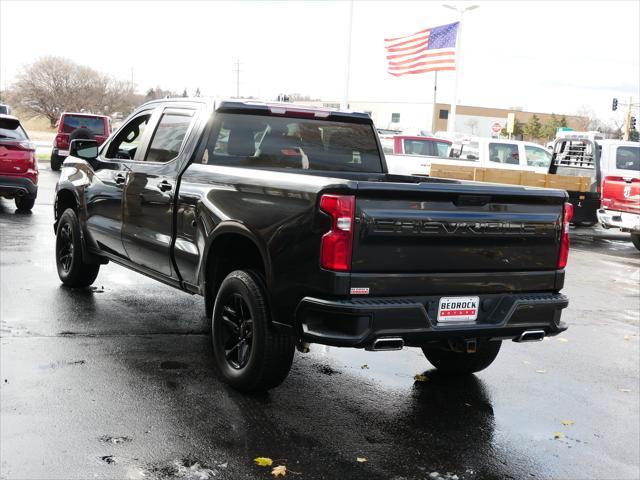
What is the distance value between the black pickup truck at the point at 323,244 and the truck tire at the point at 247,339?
1 cm

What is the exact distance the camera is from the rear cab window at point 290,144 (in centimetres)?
625

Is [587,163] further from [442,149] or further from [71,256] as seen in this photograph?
[71,256]

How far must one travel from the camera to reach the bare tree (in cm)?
6544

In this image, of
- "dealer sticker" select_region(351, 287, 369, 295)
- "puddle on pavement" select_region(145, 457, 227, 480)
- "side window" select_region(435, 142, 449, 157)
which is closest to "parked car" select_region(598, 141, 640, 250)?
"side window" select_region(435, 142, 449, 157)

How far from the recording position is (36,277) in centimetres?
897

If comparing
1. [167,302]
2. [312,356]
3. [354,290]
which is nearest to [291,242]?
[354,290]

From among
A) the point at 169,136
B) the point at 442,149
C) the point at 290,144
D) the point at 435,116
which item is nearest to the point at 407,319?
the point at 290,144

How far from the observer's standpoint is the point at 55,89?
66188mm

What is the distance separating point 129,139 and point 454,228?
402 cm

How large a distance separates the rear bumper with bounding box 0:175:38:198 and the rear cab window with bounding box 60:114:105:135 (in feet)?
42.9

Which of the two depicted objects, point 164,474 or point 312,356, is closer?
point 164,474

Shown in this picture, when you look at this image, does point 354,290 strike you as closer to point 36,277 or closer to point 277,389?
point 277,389

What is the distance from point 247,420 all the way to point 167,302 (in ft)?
11.3

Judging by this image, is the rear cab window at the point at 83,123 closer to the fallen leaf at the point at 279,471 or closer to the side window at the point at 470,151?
the side window at the point at 470,151
